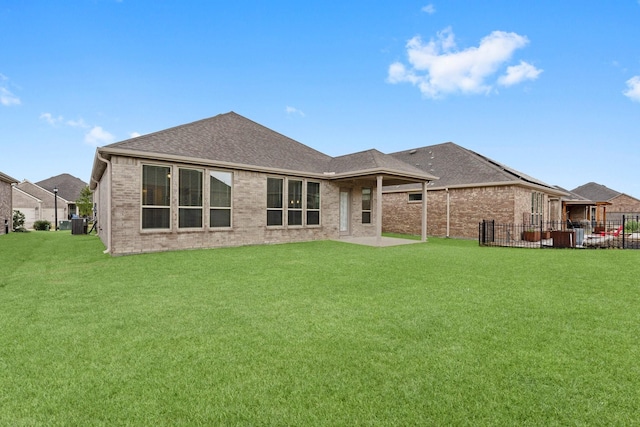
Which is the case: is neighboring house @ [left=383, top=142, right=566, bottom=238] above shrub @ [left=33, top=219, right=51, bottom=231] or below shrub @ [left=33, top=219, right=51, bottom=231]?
above

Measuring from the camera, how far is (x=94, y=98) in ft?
55.5

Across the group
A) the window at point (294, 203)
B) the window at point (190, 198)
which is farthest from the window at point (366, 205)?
the window at point (190, 198)

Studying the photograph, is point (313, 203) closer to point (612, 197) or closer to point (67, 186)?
point (67, 186)

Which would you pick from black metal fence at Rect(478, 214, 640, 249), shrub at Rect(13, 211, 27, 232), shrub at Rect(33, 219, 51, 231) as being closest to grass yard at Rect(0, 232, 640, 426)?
black metal fence at Rect(478, 214, 640, 249)

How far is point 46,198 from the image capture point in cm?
3612

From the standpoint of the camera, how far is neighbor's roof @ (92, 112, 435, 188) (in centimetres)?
1051

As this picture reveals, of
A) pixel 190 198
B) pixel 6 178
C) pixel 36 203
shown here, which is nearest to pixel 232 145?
pixel 190 198

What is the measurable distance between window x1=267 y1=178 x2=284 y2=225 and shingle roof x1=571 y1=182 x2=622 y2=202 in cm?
4586

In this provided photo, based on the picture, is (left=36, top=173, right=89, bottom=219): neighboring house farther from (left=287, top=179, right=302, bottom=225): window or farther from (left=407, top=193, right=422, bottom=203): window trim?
(left=407, top=193, right=422, bottom=203): window trim

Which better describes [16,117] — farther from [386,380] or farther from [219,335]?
[386,380]

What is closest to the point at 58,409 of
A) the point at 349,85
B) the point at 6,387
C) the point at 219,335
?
the point at 6,387

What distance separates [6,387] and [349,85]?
69.5 ft

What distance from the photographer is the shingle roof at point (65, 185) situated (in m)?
39.3

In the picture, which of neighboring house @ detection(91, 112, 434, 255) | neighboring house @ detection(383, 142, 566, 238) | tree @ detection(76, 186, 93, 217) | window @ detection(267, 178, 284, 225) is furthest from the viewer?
tree @ detection(76, 186, 93, 217)
